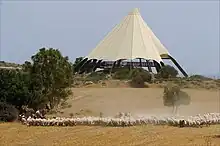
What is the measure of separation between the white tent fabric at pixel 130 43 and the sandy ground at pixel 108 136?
5504 centimetres

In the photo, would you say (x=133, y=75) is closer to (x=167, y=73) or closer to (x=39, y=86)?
(x=167, y=73)

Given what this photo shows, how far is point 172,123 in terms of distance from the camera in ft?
61.8

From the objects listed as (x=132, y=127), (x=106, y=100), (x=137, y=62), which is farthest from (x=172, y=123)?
(x=137, y=62)

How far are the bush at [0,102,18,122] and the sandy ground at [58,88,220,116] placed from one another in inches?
219

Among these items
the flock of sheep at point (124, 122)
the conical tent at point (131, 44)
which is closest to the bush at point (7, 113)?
the flock of sheep at point (124, 122)

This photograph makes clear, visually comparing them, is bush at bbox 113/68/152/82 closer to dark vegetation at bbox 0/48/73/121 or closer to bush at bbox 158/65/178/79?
bush at bbox 158/65/178/79

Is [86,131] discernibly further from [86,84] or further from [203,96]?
[86,84]

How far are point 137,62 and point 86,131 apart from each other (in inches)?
2204

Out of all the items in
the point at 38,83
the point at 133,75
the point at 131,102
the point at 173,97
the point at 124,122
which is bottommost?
the point at 124,122

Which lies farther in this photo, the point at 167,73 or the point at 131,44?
the point at 131,44

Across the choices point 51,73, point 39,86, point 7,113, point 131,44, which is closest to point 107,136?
point 7,113

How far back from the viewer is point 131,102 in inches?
1366

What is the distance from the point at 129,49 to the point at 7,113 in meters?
55.0

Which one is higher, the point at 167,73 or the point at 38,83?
the point at 167,73
